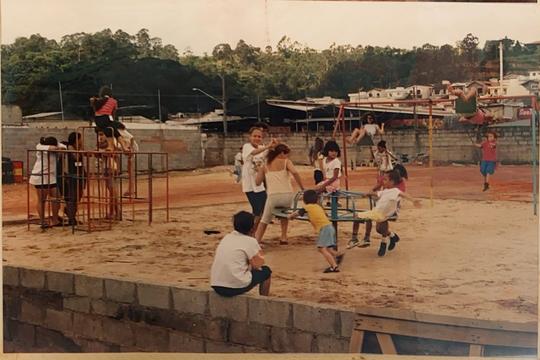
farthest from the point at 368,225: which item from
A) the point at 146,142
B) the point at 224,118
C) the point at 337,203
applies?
the point at 146,142

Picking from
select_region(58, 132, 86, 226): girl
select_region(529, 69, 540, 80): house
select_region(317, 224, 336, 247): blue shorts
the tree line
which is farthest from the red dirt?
select_region(529, 69, 540, 80): house

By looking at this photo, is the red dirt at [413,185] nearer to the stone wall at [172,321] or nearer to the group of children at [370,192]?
the group of children at [370,192]

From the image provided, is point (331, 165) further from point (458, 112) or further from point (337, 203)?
point (458, 112)

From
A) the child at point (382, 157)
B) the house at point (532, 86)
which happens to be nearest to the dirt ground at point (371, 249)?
the child at point (382, 157)

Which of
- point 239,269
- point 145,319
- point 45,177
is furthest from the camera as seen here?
point 45,177

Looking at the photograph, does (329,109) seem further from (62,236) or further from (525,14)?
(62,236)

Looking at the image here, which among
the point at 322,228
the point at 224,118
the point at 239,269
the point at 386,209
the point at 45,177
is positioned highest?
the point at 224,118
